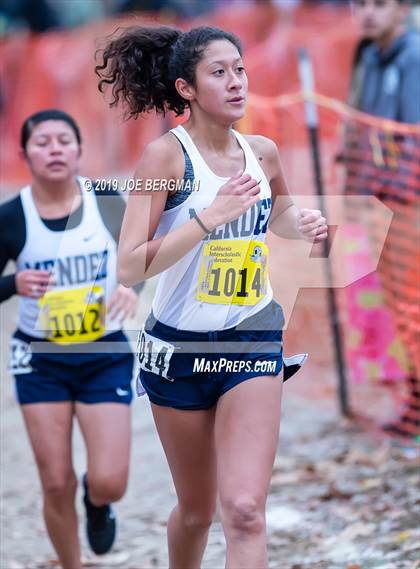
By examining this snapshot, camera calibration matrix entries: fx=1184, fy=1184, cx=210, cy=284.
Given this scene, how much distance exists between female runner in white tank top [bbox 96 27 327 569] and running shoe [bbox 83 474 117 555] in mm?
1105

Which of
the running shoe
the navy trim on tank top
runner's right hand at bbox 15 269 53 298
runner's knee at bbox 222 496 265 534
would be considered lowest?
the running shoe

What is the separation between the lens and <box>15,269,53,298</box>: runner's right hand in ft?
15.6

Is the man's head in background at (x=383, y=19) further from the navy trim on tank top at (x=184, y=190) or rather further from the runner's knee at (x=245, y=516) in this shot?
the runner's knee at (x=245, y=516)

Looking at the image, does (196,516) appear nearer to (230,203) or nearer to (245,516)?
(245,516)

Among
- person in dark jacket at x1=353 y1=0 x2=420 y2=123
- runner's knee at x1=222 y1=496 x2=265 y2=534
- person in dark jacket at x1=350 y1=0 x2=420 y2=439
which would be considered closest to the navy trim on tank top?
runner's knee at x1=222 y1=496 x2=265 y2=534

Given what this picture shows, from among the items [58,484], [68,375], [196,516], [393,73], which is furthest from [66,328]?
[393,73]

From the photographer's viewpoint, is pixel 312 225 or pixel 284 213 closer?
pixel 312 225

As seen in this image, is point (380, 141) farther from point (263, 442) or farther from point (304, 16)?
point (304, 16)

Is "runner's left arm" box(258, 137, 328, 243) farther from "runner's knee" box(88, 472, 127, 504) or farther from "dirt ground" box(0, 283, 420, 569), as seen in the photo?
"dirt ground" box(0, 283, 420, 569)

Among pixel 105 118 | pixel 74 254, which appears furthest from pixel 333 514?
pixel 105 118

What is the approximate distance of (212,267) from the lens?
3865mm

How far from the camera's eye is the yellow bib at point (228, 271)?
3854mm

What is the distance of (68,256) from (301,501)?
187cm

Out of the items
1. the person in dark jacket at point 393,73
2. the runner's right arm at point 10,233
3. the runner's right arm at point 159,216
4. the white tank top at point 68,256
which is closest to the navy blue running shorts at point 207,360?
the runner's right arm at point 159,216
